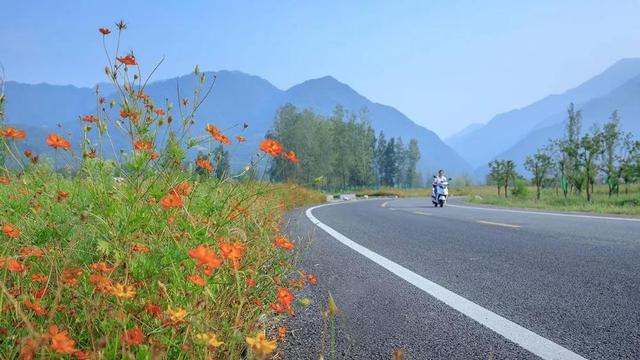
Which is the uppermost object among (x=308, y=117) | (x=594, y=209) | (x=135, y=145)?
(x=308, y=117)

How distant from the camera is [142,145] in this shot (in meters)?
2.60

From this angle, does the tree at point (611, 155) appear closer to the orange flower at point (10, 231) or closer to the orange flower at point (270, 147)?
the orange flower at point (270, 147)

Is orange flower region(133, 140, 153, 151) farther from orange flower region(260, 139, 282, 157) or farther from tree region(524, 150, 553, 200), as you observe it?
tree region(524, 150, 553, 200)

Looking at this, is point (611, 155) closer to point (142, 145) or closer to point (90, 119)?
point (90, 119)

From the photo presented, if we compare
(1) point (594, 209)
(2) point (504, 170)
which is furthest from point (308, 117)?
(1) point (594, 209)

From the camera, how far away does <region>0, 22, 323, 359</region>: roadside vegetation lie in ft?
5.03

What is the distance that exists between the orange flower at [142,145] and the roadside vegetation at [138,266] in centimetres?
1

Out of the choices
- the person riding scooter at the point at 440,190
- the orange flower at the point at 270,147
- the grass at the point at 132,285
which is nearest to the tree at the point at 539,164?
the person riding scooter at the point at 440,190

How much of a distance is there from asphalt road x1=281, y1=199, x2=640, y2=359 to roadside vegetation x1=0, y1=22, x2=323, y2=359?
411 millimetres

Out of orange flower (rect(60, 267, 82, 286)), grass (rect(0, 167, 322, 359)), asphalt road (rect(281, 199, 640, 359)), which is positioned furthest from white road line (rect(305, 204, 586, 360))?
orange flower (rect(60, 267, 82, 286))

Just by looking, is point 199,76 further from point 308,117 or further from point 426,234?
point 308,117

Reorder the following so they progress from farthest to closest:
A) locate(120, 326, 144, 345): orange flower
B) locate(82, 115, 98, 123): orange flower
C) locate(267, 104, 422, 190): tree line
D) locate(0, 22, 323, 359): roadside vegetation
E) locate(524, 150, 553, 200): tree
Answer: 1. locate(267, 104, 422, 190): tree line
2. locate(524, 150, 553, 200): tree
3. locate(82, 115, 98, 123): orange flower
4. locate(0, 22, 323, 359): roadside vegetation
5. locate(120, 326, 144, 345): orange flower

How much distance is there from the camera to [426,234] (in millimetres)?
6883

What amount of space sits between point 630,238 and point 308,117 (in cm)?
7832
